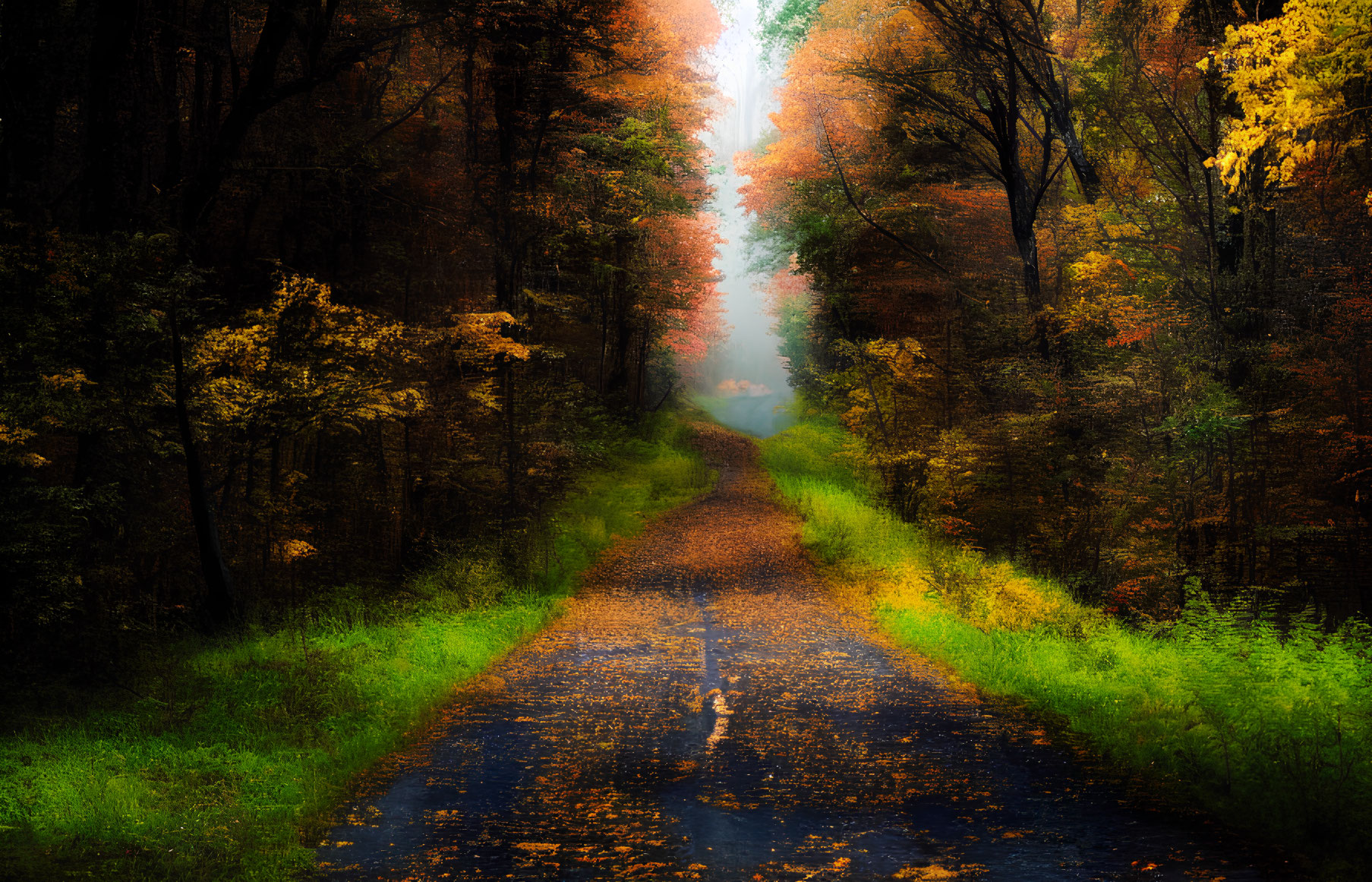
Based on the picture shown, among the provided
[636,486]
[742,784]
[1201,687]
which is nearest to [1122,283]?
[1201,687]

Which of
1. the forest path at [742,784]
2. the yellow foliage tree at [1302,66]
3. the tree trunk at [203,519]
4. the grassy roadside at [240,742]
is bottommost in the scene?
the forest path at [742,784]

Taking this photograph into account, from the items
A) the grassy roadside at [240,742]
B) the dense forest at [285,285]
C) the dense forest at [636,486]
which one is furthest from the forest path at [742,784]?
the dense forest at [285,285]

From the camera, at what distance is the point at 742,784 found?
255 inches

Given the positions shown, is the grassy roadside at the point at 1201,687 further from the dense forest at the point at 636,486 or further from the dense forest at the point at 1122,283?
the dense forest at the point at 1122,283

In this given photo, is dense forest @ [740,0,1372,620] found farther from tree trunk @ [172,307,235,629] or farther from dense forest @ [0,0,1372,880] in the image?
tree trunk @ [172,307,235,629]

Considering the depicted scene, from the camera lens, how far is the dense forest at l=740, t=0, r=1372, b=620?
1172 cm

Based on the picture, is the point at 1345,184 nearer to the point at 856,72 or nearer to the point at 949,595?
the point at 856,72

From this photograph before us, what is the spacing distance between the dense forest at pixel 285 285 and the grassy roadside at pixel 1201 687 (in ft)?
25.6

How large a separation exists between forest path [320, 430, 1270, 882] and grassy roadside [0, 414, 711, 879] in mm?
429

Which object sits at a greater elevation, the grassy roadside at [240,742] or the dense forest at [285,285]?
the dense forest at [285,285]

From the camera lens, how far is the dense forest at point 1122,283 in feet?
38.4

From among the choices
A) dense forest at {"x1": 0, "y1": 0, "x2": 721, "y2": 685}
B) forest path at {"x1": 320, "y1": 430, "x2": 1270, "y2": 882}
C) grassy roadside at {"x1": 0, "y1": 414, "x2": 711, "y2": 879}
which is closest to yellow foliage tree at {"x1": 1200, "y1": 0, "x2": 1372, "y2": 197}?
forest path at {"x1": 320, "y1": 430, "x2": 1270, "y2": 882}

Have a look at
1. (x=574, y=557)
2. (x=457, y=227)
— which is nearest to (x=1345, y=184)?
(x=574, y=557)

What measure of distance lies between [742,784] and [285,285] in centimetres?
903
